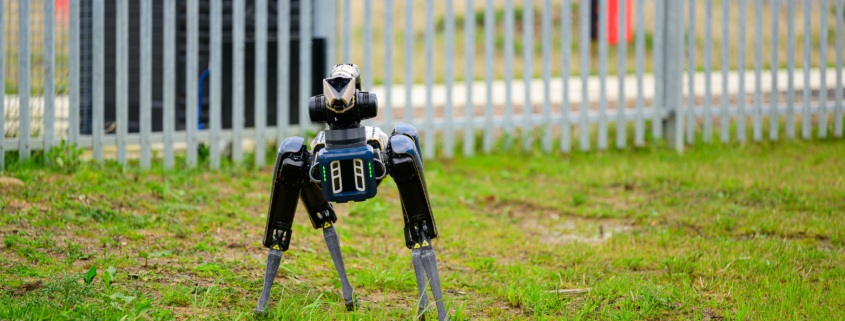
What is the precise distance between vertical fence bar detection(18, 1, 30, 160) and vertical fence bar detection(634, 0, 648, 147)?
16.7 feet

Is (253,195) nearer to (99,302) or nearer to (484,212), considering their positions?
(484,212)

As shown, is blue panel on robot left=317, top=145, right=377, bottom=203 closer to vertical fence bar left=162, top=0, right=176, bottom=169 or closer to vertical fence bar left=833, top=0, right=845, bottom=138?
vertical fence bar left=162, top=0, right=176, bottom=169

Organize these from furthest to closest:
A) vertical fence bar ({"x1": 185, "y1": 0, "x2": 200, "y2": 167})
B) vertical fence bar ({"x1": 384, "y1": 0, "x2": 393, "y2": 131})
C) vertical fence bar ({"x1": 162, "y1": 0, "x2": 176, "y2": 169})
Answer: vertical fence bar ({"x1": 384, "y1": 0, "x2": 393, "y2": 131}) → vertical fence bar ({"x1": 185, "y1": 0, "x2": 200, "y2": 167}) → vertical fence bar ({"x1": 162, "y1": 0, "x2": 176, "y2": 169})

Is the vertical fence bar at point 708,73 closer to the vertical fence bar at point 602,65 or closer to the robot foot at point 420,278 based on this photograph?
the vertical fence bar at point 602,65

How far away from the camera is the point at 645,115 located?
7484mm

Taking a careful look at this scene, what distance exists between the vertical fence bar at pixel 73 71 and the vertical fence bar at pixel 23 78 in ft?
0.90

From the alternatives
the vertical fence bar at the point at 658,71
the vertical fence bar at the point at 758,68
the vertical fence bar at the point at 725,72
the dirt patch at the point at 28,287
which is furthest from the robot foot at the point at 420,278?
the vertical fence bar at the point at 758,68

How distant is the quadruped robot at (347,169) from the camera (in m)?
2.77

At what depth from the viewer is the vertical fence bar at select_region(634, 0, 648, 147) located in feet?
23.5

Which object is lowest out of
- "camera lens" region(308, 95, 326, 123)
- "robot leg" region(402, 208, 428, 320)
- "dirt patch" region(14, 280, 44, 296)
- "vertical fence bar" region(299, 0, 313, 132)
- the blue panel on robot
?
"dirt patch" region(14, 280, 44, 296)

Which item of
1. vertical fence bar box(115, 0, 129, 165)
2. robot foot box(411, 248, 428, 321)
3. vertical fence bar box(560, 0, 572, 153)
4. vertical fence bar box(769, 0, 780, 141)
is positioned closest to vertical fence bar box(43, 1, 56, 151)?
vertical fence bar box(115, 0, 129, 165)

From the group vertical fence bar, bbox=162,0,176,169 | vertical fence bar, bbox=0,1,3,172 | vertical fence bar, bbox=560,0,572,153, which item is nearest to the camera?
vertical fence bar, bbox=0,1,3,172

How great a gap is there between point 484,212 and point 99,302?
114 inches

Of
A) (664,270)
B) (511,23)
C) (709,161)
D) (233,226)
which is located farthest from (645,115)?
(233,226)
